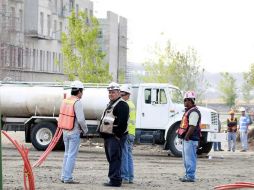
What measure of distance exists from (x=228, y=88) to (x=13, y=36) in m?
60.6

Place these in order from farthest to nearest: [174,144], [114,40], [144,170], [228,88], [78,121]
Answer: [228,88] < [114,40] < [174,144] < [144,170] < [78,121]

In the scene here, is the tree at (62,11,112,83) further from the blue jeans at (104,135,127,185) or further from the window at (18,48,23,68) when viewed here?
the blue jeans at (104,135,127,185)

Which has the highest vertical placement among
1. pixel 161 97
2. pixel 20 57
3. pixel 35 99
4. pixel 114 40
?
pixel 114 40

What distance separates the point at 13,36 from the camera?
61969 millimetres

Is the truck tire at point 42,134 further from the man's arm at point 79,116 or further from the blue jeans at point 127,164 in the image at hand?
the man's arm at point 79,116

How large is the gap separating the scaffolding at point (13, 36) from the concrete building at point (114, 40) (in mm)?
15591

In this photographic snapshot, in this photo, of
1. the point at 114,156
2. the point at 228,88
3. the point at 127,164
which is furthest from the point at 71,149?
the point at 228,88

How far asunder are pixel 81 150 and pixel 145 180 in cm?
1217

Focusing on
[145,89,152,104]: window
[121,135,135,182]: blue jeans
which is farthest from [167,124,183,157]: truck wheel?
[121,135,135,182]: blue jeans

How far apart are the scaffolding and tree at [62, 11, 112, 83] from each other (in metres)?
13.8

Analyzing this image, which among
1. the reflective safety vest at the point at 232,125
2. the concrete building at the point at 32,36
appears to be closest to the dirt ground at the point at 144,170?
the reflective safety vest at the point at 232,125

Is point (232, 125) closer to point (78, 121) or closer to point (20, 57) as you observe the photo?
point (78, 121)

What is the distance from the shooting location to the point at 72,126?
15812 millimetres

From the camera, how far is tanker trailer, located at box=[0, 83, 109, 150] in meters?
28.0
